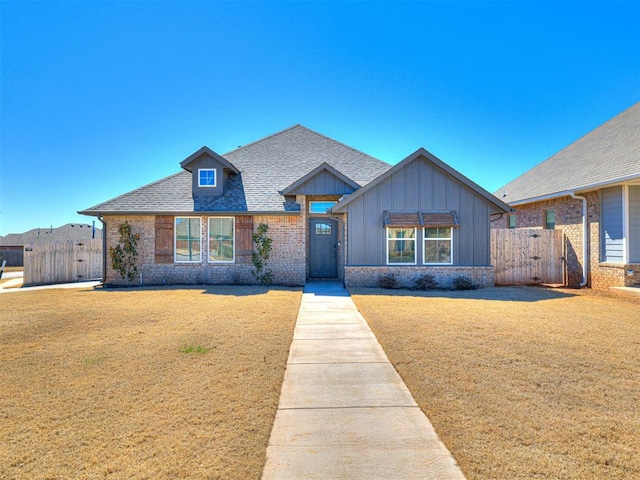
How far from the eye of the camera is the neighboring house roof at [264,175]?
1320cm

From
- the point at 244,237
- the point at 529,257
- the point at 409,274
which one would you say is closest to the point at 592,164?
the point at 529,257

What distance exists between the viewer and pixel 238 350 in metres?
5.07

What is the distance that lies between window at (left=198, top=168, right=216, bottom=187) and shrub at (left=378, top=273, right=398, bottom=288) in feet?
25.0

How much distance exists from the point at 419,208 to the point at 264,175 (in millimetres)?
6850

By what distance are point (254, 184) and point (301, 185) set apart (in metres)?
2.56

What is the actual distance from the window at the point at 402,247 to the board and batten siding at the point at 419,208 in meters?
0.19

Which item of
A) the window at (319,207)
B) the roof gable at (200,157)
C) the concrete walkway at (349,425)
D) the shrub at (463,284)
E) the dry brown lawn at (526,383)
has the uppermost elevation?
the roof gable at (200,157)

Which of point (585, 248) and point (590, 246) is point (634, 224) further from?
point (585, 248)

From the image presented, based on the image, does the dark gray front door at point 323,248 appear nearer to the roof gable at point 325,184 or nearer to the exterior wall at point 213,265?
the exterior wall at point 213,265

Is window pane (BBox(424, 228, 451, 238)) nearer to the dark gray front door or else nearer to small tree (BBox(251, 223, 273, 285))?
the dark gray front door

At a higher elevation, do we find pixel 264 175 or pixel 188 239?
pixel 264 175

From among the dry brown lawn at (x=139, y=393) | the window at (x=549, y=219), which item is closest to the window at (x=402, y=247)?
the dry brown lawn at (x=139, y=393)

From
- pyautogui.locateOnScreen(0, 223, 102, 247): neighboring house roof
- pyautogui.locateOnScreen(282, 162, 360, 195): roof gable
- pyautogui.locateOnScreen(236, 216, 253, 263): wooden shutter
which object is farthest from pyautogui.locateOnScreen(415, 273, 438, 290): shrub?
pyautogui.locateOnScreen(0, 223, 102, 247): neighboring house roof

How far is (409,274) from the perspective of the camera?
12.1 m
